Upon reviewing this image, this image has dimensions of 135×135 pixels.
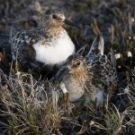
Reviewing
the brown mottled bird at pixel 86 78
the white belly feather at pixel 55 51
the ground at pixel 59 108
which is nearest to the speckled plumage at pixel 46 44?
the white belly feather at pixel 55 51

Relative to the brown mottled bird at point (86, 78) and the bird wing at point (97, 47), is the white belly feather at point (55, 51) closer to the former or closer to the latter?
the bird wing at point (97, 47)

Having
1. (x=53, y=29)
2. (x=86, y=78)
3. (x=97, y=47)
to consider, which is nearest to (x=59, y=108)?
(x=86, y=78)

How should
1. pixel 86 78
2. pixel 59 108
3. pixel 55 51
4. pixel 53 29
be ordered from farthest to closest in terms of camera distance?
pixel 53 29, pixel 55 51, pixel 86 78, pixel 59 108

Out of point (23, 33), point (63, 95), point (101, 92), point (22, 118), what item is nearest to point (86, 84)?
point (101, 92)

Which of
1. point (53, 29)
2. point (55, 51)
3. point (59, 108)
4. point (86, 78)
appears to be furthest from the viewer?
point (53, 29)

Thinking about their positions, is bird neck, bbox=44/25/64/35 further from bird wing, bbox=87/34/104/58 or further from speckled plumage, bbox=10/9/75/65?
bird wing, bbox=87/34/104/58

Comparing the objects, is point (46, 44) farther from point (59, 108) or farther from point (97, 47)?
point (59, 108)
